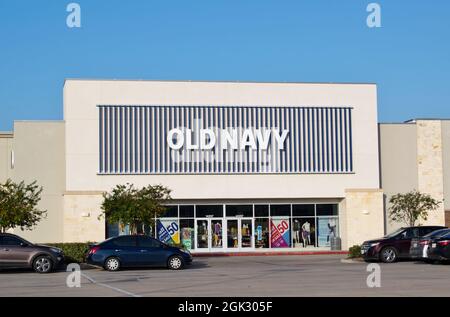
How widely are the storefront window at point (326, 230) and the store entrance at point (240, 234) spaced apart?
4.14 meters

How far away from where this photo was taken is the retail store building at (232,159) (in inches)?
1745

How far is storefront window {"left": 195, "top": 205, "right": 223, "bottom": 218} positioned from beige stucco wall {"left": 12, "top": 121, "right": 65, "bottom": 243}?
7.99 meters

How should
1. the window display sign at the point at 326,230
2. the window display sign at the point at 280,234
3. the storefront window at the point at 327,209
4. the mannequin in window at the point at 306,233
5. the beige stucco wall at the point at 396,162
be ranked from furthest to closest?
the beige stucco wall at the point at 396,162
the storefront window at the point at 327,209
the window display sign at the point at 326,230
the mannequin in window at the point at 306,233
the window display sign at the point at 280,234

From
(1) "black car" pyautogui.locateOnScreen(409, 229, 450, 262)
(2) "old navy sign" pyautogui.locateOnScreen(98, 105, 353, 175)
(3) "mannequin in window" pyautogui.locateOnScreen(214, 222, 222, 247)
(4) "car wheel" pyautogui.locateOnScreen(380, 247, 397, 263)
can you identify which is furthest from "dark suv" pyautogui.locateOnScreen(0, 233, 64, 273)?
(3) "mannequin in window" pyautogui.locateOnScreen(214, 222, 222, 247)

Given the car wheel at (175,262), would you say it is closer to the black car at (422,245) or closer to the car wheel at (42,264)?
the car wheel at (42,264)

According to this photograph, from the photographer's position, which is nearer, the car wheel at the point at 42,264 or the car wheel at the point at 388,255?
the car wheel at the point at 42,264

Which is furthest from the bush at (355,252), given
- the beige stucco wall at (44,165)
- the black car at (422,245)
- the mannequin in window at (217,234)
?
the beige stucco wall at (44,165)

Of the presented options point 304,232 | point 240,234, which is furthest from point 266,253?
point 304,232

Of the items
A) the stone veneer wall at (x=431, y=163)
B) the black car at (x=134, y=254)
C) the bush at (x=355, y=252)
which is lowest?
the bush at (x=355, y=252)

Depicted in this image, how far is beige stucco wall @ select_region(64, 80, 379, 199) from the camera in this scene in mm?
44312

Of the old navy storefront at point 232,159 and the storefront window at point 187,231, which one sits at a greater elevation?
the old navy storefront at point 232,159

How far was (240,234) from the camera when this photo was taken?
Result: 46.7 metres
